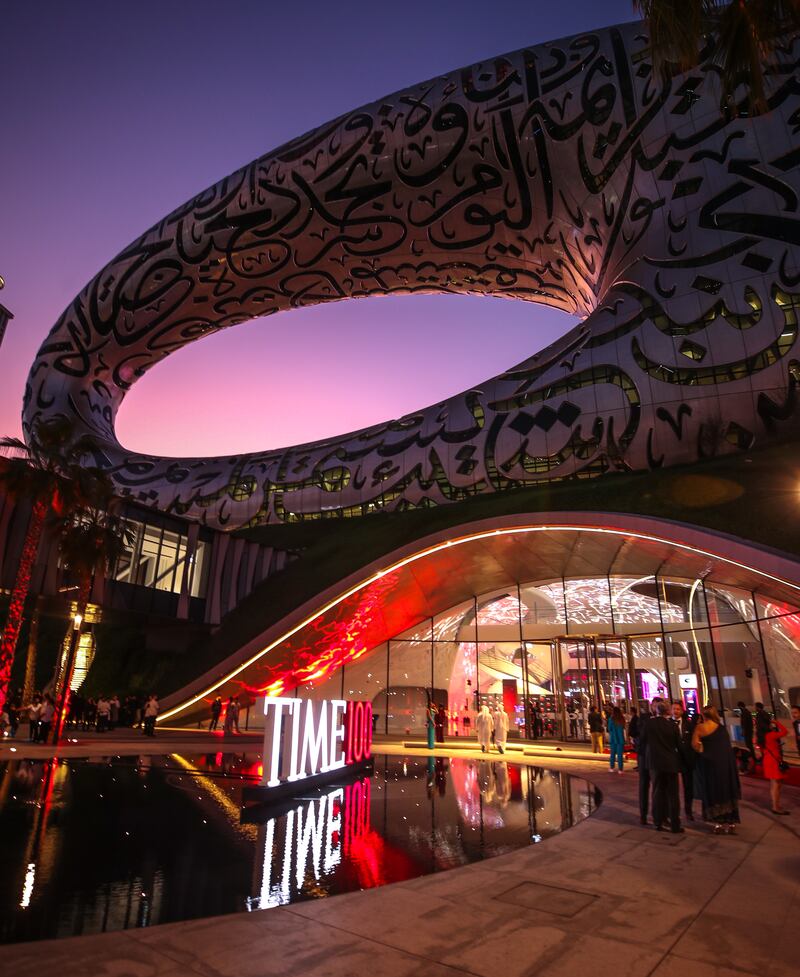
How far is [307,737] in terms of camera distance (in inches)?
474

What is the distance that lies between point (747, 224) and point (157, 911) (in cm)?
2695

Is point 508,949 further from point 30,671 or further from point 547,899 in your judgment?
point 30,671

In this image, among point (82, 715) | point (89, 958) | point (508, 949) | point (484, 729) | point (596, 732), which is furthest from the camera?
point (82, 715)

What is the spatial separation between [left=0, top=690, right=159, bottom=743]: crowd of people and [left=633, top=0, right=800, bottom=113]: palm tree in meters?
23.9

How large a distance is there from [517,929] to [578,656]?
71.4 ft

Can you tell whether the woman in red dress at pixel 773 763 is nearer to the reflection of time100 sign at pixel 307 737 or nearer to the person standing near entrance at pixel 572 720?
the reflection of time100 sign at pixel 307 737

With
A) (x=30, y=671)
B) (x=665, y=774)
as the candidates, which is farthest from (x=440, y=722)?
(x=30, y=671)

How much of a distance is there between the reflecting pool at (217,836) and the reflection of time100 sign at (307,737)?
0.57 metres

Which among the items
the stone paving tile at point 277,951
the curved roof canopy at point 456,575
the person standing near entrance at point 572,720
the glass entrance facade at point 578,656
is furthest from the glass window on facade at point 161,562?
the stone paving tile at point 277,951

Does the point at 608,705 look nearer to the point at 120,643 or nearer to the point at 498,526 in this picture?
the point at 498,526

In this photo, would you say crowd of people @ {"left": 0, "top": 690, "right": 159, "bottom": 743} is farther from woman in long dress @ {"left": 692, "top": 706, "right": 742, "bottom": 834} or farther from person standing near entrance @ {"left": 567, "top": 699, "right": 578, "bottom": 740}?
woman in long dress @ {"left": 692, "top": 706, "right": 742, "bottom": 834}

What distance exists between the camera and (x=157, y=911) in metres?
5.04

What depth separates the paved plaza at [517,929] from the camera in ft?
12.8

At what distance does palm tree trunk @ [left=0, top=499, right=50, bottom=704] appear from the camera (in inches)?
808
